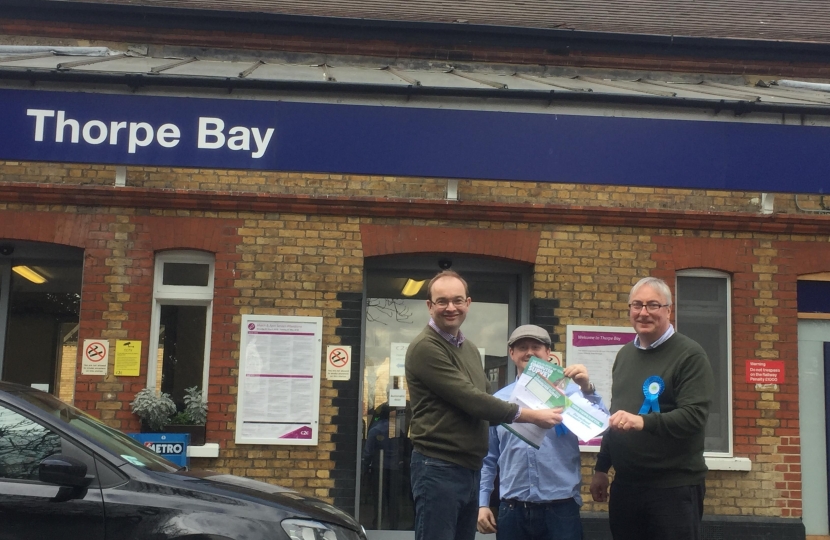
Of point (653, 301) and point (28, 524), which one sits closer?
point (28, 524)

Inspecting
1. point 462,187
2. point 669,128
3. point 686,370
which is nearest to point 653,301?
point 686,370

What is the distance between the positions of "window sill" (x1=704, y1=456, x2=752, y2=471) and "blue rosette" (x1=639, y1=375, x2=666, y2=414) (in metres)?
4.82

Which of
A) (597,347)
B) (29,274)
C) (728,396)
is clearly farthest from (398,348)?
(29,274)

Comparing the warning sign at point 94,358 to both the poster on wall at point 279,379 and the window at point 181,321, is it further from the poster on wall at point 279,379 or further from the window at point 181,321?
the poster on wall at point 279,379

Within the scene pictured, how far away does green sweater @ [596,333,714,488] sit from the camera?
4.03m

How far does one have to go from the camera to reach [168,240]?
8.50m

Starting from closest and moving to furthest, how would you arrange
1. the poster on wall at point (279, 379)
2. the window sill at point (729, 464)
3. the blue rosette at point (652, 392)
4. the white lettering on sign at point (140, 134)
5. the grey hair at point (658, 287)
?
the white lettering on sign at point (140, 134)
the blue rosette at point (652, 392)
the grey hair at point (658, 287)
the poster on wall at point (279, 379)
the window sill at point (729, 464)

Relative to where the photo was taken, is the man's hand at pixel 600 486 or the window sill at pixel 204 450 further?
the window sill at pixel 204 450

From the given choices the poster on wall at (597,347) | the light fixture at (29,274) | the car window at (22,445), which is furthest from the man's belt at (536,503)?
the light fixture at (29,274)

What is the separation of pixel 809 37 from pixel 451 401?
25.8 ft

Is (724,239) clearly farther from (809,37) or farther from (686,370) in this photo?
(686,370)

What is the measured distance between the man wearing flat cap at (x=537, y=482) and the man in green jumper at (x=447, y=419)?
37cm

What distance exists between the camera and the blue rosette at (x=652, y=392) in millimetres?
4152

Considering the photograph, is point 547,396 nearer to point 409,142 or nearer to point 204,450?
point 409,142
